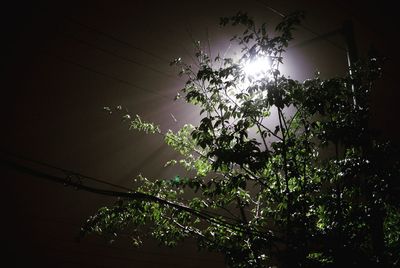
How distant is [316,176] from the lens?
5.76 metres

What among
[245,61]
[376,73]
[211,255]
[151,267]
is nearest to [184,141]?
[245,61]

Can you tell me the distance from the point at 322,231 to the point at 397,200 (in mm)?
1148

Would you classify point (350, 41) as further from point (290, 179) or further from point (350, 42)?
point (290, 179)

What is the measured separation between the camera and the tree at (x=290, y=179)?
482 cm

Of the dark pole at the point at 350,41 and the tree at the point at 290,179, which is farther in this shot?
the dark pole at the point at 350,41

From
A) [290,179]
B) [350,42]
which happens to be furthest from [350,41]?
[290,179]

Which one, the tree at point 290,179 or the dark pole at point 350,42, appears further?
the dark pole at point 350,42

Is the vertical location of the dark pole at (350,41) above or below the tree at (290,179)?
above

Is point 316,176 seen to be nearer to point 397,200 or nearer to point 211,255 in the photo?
point 397,200

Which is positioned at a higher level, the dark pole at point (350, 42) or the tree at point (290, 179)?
the dark pole at point (350, 42)

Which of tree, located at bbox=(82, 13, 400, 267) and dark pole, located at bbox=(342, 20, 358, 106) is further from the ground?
dark pole, located at bbox=(342, 20, 358, 106)

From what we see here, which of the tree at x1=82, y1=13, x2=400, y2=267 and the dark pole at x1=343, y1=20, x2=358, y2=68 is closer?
the tree at x1=82, y1=13, x2=400, y2=267

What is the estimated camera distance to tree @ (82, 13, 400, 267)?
4.82 m

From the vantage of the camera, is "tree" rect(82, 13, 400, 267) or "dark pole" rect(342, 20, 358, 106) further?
"dark pole" rect(342, 20, 358, 106)
